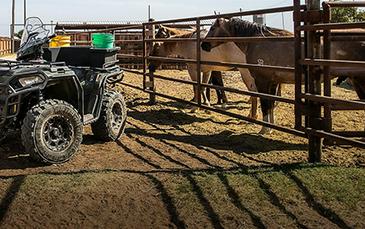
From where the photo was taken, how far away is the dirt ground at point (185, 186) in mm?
3729

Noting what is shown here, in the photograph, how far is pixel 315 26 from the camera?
191 inches

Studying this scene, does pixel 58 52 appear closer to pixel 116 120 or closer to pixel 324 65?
pixel 116 120

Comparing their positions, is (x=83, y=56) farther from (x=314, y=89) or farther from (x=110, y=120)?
(x=314, y=89)

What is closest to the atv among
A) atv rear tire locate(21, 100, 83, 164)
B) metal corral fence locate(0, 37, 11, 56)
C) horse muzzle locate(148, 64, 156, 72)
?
atv rear tire locate(21, 100, 83, 164)

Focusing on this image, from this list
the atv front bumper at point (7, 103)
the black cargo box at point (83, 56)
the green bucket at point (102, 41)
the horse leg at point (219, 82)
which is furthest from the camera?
the horse leg at point (219, 82)

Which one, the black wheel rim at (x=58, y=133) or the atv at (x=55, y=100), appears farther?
the black wheel rim at (x=58, y=133)

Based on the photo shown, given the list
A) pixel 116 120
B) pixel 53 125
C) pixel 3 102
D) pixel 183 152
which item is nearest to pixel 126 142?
pixel 116 120

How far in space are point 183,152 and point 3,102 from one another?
218 cm

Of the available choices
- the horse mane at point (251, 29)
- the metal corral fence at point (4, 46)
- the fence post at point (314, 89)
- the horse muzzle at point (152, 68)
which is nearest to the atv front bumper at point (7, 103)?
the fence post at point (314, 89)

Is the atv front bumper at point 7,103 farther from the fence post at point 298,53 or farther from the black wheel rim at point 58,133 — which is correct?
the fence post at point 298,53

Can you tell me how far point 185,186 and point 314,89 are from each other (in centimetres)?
178

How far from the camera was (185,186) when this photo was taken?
4391 millimetres

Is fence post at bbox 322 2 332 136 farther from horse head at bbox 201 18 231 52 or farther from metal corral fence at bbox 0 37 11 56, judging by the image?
metal corral fence at bbox 0 37 11 56

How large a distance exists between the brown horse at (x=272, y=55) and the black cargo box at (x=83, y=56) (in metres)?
2.06
